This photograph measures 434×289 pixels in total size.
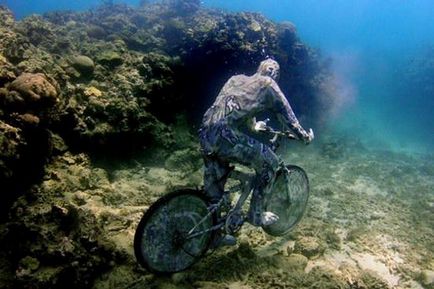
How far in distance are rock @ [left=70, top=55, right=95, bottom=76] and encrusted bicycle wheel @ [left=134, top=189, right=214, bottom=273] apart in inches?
232

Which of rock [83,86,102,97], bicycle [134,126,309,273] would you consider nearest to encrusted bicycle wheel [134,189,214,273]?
bicycle [134,126,309,273]

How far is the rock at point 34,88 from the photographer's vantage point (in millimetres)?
5652

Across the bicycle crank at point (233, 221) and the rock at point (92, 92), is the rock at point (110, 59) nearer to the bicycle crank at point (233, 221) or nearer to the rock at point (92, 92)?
the rock at point (92, 92)

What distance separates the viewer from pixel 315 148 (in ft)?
42.6

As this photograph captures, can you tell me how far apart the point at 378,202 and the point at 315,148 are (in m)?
4.48

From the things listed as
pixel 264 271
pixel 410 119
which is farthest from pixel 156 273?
pixel 410 119

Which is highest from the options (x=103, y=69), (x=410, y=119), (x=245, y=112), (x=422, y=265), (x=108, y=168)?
(x=410, y=119)

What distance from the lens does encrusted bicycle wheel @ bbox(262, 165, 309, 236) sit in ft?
18.3

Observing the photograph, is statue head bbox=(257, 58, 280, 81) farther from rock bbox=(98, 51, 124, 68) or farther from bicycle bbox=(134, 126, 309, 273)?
rock bbox=(98, 51, 124, 68)

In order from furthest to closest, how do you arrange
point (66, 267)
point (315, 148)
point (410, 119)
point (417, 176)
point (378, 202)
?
point (410, 119), point (315, 148), point (417, 176), point (378, 202), point (66, 267)

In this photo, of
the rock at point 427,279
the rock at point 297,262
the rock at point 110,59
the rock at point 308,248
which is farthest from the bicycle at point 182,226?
the rock at point 110,59

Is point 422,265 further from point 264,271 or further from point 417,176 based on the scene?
point 417,176

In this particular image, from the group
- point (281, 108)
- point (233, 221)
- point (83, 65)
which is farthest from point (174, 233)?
point (83, 65)

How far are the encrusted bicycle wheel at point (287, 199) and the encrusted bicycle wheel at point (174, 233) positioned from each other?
4.34ft
